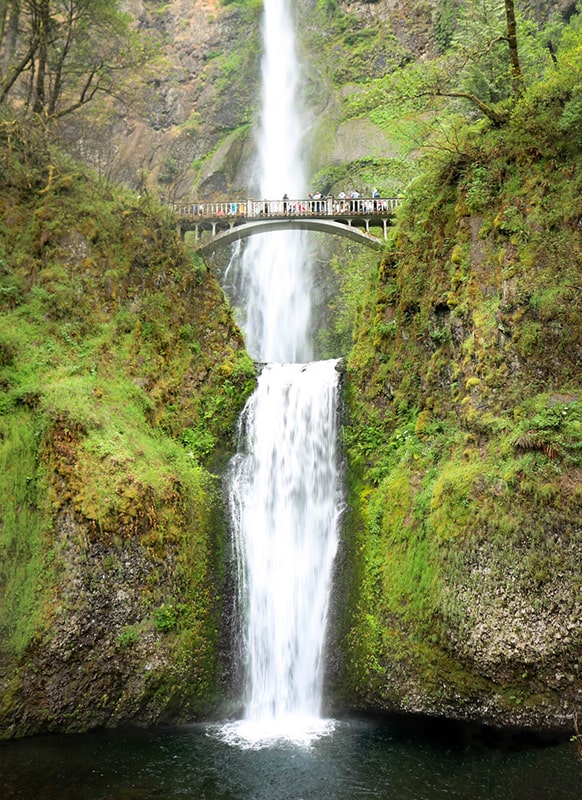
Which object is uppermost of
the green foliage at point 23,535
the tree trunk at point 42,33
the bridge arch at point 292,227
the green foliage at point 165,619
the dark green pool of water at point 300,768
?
the tree trunk at point 42,33

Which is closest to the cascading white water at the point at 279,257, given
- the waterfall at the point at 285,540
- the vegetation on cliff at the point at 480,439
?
the waterfall at the point at 285,540

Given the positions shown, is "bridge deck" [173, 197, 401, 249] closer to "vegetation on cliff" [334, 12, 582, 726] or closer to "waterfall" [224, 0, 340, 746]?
"vegetation on cliff" [334, 12, 582, 726]

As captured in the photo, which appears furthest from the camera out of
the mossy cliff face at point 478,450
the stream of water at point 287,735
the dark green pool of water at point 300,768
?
the mossy cliff face at point 478,450

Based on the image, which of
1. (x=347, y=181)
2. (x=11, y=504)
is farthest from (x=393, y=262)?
(x=347, y=181)

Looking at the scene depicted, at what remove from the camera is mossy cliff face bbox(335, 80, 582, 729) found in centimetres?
1052

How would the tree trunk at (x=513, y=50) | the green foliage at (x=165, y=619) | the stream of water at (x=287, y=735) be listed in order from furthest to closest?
the tree trunk at (x=513, y=50) → the green foliage at (x=165, y=619) → the stream of water at (x=287, y=735)

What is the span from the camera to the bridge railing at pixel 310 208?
81.1ft

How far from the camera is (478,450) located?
12273 mm

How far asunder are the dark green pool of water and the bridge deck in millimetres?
18462

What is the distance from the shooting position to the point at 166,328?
17766mm

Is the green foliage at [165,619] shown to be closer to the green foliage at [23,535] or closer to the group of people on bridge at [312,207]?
the green foliage at [23,535]

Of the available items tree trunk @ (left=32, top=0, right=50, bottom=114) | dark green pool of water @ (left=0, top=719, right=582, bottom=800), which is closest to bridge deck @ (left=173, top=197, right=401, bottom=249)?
tree trunk @ (left=32, top=0, right=50, bottom=114)

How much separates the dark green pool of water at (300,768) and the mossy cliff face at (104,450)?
1.07 m

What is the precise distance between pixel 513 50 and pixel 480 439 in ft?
30.8
